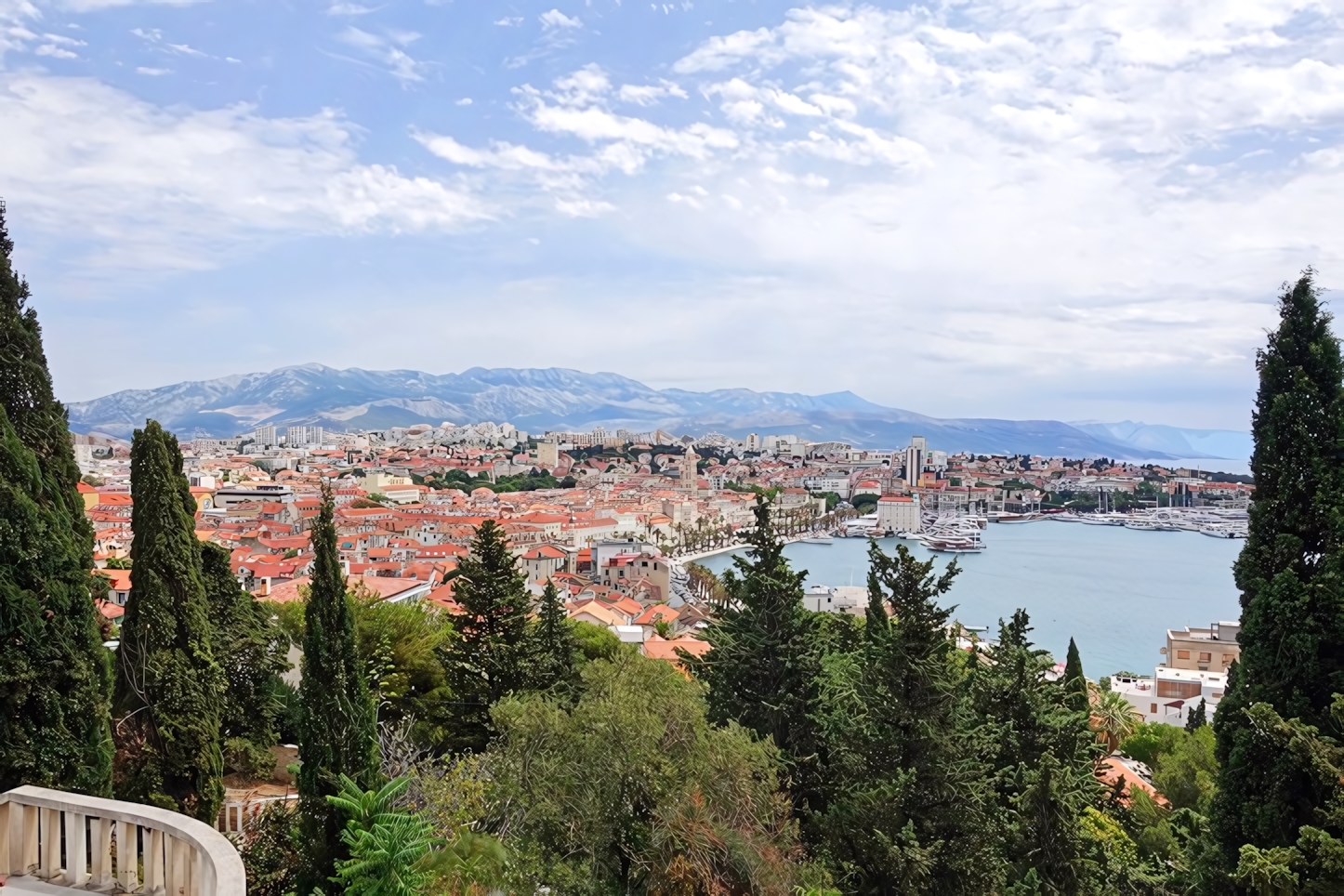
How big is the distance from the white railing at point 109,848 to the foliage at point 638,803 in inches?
66.6

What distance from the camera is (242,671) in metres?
7.25

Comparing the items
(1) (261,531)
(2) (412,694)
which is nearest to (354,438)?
(1) (261,531)

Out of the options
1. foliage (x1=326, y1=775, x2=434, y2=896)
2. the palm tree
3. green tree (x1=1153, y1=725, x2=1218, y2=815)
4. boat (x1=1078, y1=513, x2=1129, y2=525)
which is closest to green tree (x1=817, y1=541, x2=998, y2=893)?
foliage (x1=326, y1=775, x2=434, y2=896)

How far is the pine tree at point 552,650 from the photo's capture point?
29.1 ft

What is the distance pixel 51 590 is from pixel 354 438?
5219 inches

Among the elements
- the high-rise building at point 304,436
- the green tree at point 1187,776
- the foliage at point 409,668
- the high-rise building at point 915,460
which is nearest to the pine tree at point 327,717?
the foliage at point 409,668

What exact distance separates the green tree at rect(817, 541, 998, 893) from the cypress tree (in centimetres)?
409

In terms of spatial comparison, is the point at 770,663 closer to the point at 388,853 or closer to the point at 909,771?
the point at 909,771

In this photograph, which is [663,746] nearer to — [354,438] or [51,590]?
[51,590]

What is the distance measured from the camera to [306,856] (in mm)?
4469

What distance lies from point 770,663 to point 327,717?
317cm

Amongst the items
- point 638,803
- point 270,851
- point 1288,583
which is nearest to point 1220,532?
point 1288,583

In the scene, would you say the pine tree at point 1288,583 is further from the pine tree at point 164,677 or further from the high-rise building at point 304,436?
the high-rise building at point 304,436

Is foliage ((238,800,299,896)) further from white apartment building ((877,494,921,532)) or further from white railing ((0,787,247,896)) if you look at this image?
white apartment building ((877,494,921,532))
